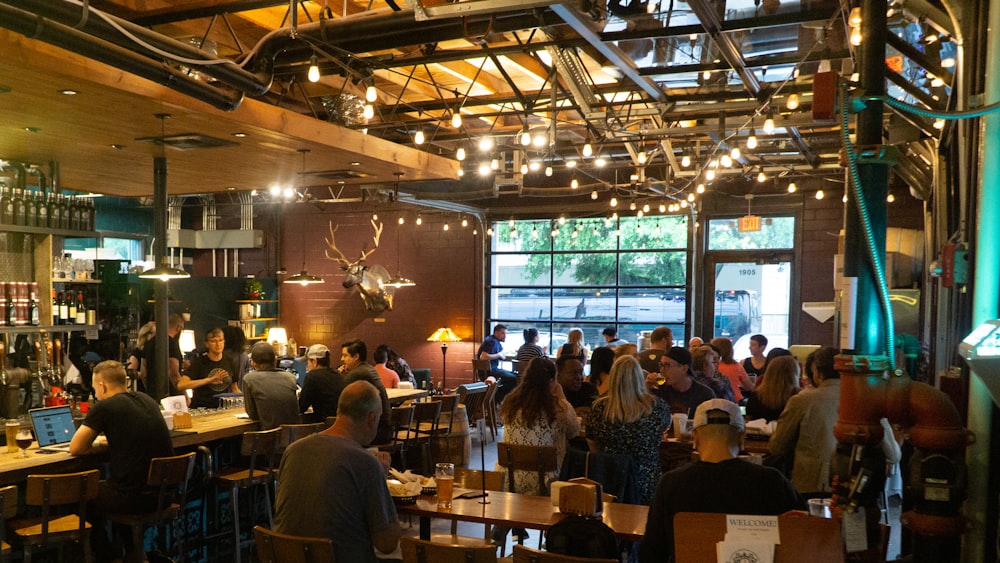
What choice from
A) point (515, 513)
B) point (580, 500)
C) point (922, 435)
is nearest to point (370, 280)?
point (515, 513)

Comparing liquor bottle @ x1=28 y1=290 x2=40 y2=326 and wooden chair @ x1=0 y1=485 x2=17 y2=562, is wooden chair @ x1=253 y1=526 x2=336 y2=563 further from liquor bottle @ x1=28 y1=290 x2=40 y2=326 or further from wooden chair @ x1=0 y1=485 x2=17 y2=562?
liquor bottle @ x1=28 y1=290 x2=40 y2=326

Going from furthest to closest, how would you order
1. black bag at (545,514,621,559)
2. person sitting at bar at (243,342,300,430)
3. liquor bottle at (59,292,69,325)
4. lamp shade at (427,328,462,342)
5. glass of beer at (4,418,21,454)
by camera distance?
lamp shade at (427,328,462,342), liquor bottle at (59,292,69,325), person sitting at bar at (243,342,300,430), glass of beer at (4,418,21,454), black bag at (545,514,621,559)

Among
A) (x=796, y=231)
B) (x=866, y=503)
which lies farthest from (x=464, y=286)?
(x=866, y=503)

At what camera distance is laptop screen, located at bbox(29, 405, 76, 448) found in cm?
523

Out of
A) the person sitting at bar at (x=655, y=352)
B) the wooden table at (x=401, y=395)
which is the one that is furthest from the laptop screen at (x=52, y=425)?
the person sitting at bar at (x=655, y=352)

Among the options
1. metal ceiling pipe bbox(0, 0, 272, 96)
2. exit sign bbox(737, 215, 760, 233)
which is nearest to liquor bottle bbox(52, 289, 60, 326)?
metal ceiling pipe bbox(0, 0, 272, 96)

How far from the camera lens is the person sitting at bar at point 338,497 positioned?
3.35m

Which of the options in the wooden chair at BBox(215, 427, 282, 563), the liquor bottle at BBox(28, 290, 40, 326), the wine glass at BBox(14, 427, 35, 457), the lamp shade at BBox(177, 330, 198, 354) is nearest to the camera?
the wine glass at BBox(14, 427, 35, 457)

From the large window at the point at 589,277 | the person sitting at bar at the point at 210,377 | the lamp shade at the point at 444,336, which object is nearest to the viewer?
the person sitting at bar at the point at 210,377

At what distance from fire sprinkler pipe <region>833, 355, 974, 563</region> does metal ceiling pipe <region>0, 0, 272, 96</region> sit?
3490mm

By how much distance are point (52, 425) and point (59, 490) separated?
102 centimetres

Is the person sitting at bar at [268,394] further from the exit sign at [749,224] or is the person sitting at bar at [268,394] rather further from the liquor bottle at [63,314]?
the exit sign at [749,224]

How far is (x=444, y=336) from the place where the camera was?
14281mm

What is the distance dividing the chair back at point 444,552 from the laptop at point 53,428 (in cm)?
303
